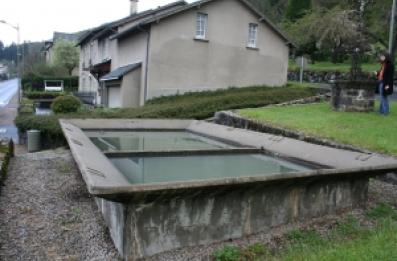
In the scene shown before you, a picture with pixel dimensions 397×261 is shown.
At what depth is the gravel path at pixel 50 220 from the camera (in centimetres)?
475

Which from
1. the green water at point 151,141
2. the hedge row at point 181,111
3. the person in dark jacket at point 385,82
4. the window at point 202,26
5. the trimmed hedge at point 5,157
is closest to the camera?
the trimmed hedge at point 5,157

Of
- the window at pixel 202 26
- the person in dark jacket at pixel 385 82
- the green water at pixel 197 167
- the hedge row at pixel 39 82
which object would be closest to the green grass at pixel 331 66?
the window at pixel 202 26

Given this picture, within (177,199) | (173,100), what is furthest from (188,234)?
(173,100)

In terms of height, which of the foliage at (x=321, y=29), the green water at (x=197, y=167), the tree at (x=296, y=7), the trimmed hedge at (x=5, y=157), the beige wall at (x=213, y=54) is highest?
the tree at (x=296, y=7)

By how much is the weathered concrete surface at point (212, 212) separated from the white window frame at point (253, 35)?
18.8 metres

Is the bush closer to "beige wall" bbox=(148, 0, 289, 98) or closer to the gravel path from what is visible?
"beige wall" bbox=(148, 0, 289, 98)

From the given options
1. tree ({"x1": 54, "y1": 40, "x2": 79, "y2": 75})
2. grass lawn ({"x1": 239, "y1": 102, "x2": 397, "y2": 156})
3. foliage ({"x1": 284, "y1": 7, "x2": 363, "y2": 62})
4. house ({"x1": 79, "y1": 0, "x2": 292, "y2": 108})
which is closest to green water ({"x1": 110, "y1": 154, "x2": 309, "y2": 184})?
grass lawn ({"x1": 239, "y1": 102, "x2": 397, "y2": 156})

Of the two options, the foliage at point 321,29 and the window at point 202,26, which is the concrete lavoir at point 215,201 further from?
the window at point 202,26

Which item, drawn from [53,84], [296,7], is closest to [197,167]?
[296,7]

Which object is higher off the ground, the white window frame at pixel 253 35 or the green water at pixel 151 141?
the white window frame at pixel 253 35

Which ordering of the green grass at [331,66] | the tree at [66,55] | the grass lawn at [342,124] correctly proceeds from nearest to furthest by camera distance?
the grass lawn at [342,124] < the green grass at [331,66] < the tree at [66,55]

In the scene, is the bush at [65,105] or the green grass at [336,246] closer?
the green grass at [336,246]

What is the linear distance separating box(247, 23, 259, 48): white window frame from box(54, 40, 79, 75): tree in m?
42.2

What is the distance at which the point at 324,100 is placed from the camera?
17.9 metres
